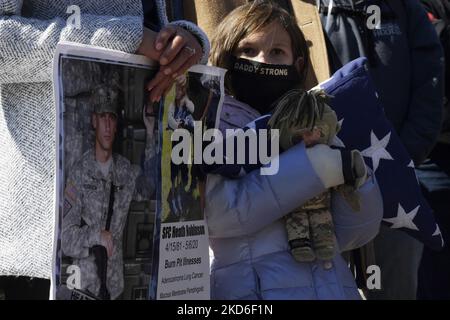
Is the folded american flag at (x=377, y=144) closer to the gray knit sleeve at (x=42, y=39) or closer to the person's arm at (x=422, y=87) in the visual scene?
the gray knit sleeve at (x=42, y=39)

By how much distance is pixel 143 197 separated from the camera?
6.61ft

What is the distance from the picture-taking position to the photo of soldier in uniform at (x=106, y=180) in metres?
1.83

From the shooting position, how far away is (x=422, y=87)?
392 cm

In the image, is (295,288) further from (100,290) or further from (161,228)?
(100,290)

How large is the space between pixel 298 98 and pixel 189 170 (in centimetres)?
41

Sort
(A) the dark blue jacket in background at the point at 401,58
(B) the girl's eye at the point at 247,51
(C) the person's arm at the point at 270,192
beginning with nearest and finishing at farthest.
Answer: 1. (C) the person's arm at the point at 270,192
2. (B) the girl's eye at the point at 247,51
3. (A) the dark blue jacket in background at the point at 401,58

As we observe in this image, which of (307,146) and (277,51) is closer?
(307,146)

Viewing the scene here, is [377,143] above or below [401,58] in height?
below

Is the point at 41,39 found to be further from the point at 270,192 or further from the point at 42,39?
the point at 270,192

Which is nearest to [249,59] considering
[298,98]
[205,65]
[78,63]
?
[298,98]

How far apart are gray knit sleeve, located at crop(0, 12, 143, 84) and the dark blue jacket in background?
191 centimetres

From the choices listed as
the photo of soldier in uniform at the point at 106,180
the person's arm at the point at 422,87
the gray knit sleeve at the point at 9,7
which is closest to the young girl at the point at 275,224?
the photo of soldier in uniform at the point at 106,180

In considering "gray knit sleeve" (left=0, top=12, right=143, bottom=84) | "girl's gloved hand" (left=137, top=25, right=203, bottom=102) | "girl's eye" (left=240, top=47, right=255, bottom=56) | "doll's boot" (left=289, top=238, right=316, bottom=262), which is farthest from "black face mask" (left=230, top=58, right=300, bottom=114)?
"gray knit sleeve" (left=0, top=12, right=143, bottom=84)

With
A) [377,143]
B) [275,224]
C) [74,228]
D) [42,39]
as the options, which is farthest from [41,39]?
[377,143]
